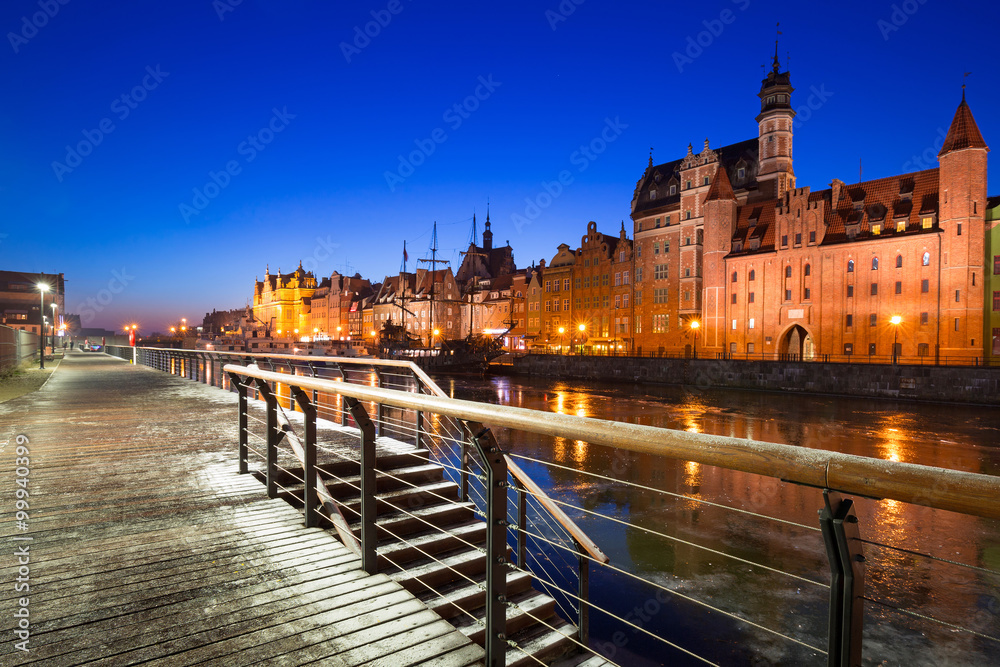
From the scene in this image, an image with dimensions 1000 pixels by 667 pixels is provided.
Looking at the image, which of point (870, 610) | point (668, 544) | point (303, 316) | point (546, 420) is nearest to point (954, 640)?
point (870, 610)

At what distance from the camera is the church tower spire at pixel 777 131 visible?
4656 centimetres

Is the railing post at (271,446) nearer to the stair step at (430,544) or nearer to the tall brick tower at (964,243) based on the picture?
the stair step at (430,544)

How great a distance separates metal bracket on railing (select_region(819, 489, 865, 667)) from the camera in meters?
1.48

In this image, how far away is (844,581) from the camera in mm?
1495

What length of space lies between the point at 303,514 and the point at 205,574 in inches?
52.8

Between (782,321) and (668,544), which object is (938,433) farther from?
(782,321)

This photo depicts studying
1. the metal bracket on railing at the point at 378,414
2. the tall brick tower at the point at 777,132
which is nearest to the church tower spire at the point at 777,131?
the tall brick tower at the point at 777,132

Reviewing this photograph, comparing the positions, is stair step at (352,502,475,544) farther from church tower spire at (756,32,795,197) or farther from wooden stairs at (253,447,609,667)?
church tower spire at (756,32,795,197)

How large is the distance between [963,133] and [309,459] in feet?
151

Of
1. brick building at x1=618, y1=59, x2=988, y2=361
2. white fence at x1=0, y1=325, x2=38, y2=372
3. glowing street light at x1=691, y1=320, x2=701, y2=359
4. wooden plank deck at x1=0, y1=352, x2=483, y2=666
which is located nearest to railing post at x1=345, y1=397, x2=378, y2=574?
wooden plank deck at x1=0, y1=352, x2=483, y2=666

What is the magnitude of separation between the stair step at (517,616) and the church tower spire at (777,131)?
4909 centimetres

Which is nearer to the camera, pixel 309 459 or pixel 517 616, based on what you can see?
pixel 309 459

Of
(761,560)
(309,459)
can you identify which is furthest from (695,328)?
A: (309,459)

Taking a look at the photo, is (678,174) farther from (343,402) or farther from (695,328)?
(343,402)
